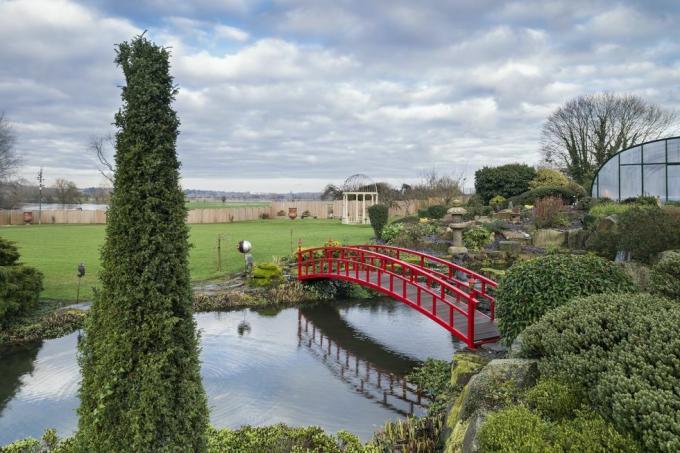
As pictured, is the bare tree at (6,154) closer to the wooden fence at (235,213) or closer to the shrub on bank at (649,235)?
the wooden fence at (235,213)

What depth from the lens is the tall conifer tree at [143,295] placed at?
3410mm

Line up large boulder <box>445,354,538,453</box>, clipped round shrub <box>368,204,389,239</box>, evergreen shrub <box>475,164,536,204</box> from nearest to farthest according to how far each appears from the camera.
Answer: large boulder <box>445,354,538,453</box>, clipped round shrub <box>368,204,389,239</box>, evergreen shrub <box>475,164,536,204</box>

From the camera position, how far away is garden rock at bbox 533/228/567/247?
1676 cm

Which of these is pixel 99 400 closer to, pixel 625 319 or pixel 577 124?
pixel 625 319

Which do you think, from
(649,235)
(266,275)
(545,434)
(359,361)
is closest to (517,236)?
(649,235)

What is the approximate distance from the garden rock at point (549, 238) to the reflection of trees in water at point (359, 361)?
8.83 metres

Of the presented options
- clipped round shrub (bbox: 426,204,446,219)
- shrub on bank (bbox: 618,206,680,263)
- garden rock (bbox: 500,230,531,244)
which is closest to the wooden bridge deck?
shrub on bank (bbox: 618,206,680,263)

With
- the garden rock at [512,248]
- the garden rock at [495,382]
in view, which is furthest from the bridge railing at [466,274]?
the garden rock at [495,382]

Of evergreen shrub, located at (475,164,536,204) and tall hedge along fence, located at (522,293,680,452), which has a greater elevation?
evergreen shrub, located at (475,164,536,204)

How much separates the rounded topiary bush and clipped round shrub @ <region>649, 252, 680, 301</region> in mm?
496

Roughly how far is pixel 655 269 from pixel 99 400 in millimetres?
6228

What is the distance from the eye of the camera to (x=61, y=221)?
37.5 m

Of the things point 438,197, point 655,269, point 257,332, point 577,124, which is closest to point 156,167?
point 655,269

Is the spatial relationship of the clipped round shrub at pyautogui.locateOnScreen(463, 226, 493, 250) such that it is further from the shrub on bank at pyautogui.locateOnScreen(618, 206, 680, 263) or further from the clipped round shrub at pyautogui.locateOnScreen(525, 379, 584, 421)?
the clipped round shrub at pyautogui.locateOnScreen(525, 379, 584, 421)
